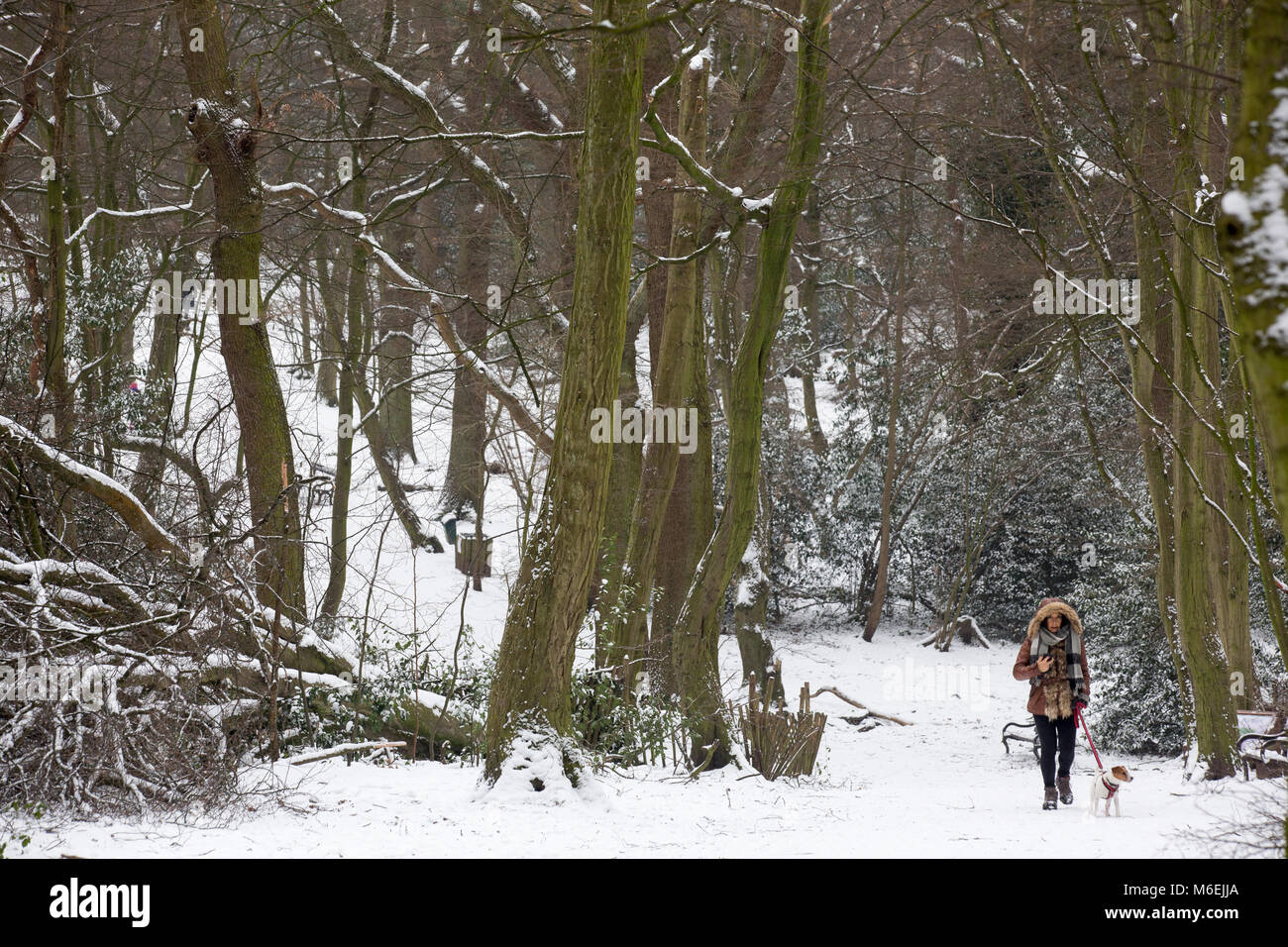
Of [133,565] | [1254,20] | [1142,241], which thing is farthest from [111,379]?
[1254,20]

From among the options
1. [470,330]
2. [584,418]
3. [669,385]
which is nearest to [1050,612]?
[584,418]

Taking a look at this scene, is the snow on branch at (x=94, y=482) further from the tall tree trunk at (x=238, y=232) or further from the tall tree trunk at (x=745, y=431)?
the tall tree trunk at (x=745, y=431)

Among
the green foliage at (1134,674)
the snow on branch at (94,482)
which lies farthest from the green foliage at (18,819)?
the green foliage at (1134,674)

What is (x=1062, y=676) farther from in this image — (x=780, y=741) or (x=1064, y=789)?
(x=780, y=741)

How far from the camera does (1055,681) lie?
7.54 metres

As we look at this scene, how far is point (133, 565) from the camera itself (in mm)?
7227

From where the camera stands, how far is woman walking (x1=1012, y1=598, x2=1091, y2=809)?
24.6 feet

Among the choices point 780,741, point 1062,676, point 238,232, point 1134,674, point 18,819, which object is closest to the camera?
point 18,819

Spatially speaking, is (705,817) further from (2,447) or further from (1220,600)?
(1220,600)

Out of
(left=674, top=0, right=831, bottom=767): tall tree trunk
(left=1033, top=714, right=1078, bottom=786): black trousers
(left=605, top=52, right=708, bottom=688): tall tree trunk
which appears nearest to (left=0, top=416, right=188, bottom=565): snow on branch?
(left=605, top=52, right=708, bottom=688): tall tree trunk

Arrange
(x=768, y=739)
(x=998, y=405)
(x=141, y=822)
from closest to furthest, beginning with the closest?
(x=141, y=822) < (x=768, y=739) < (x=998, y=405)

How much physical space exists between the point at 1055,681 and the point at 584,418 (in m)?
3.89

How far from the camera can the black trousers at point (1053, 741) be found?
7.57 m

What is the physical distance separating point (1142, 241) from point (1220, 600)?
3.64 m
